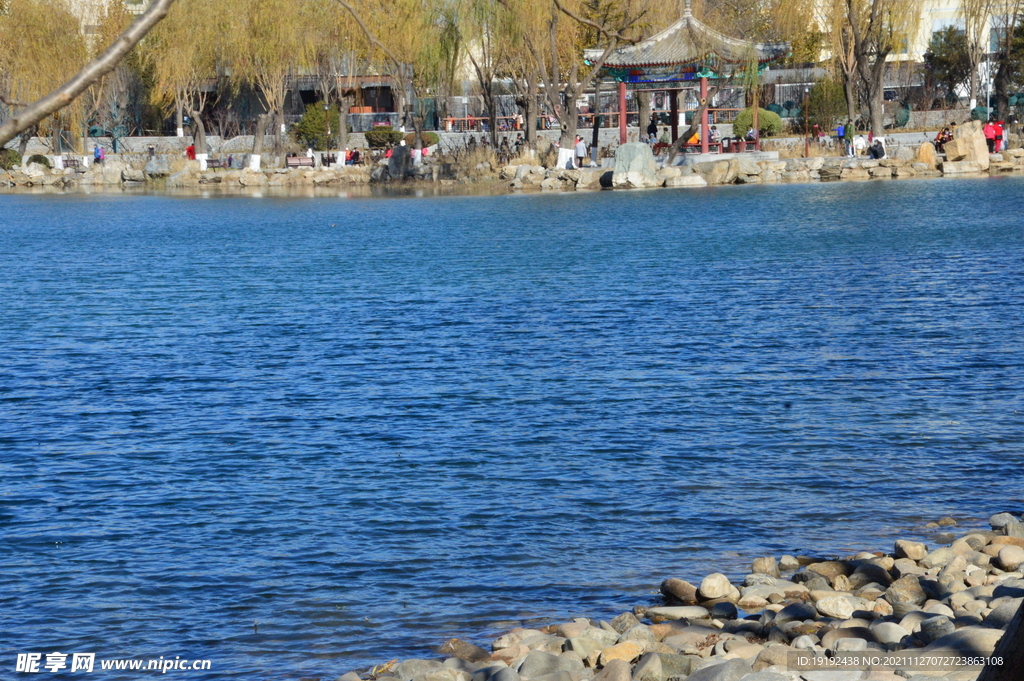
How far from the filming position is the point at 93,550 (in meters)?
7.99

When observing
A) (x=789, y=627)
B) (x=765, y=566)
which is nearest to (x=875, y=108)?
(x=765, y=566)

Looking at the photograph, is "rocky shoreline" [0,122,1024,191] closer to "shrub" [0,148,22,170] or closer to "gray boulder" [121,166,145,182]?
"gray boulder" [121,166,145,182]

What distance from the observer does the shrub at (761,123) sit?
5703cm

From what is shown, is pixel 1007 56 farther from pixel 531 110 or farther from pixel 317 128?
pixel 317 128

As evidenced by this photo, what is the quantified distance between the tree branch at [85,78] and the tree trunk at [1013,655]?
119 inches

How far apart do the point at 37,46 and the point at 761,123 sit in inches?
1291

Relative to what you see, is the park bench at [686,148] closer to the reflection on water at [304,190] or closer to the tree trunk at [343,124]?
the reflection on water at [304,190]

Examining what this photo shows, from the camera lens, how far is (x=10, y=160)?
60.3 metres

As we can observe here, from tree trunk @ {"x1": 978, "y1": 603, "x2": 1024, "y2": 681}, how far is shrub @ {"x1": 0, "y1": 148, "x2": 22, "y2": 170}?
2432 inches

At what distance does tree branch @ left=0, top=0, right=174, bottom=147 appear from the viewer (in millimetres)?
3613

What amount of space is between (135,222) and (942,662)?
33255mm

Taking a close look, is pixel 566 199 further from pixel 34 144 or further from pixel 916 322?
pixel 34 144

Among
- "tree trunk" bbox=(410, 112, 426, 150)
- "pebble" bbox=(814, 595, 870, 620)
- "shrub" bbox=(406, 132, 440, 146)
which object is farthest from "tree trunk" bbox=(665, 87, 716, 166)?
"pebble" bbox=(814, 595, 870, 620)

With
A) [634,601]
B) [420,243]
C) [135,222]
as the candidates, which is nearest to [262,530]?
[634,601]
